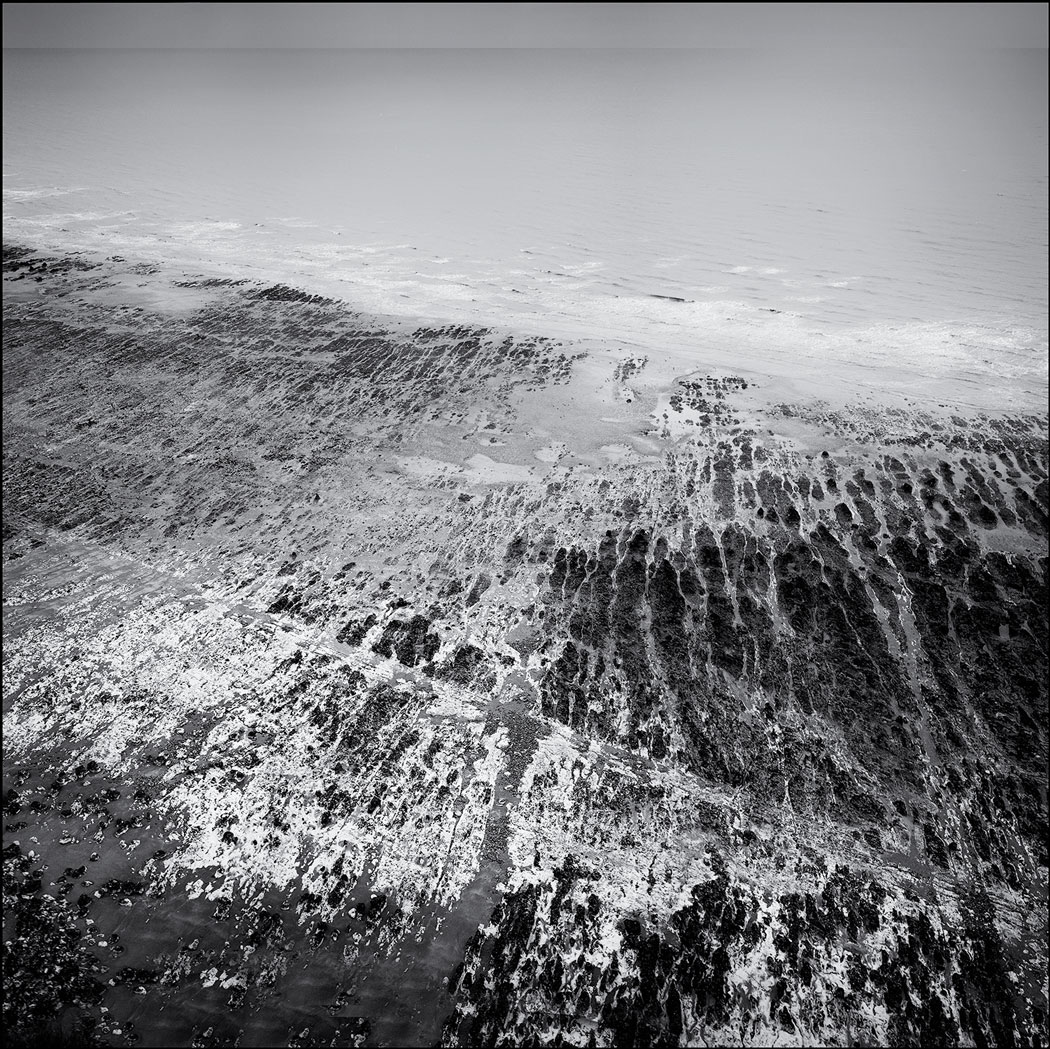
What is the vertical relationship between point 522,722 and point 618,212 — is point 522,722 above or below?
below

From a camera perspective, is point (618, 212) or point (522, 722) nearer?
point (522, 722)

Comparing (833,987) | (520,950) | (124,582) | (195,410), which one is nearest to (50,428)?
(195,410)

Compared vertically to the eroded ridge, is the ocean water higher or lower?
higher

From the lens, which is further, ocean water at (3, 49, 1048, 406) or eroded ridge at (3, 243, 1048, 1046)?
ocean water at (3, 49, 1048, 406)

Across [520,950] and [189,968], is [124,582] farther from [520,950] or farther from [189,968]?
[520,950]

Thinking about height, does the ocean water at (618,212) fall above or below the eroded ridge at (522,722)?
above
